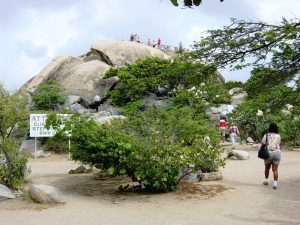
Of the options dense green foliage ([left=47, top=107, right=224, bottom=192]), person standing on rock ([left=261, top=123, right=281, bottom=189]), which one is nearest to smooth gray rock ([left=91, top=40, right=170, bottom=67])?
dense green foliage ([left=47, top=107, right=224, bottom=192])

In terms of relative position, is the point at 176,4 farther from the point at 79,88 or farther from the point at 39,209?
the point at 79,88

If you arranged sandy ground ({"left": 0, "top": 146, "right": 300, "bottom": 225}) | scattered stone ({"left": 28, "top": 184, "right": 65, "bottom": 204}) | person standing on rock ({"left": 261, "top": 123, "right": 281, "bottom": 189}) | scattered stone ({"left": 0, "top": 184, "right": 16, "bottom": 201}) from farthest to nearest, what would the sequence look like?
person standing on rock ({"left": 261, "top": 123, "right": 281, "bottom": 189}) → scattered stone ({"left": 0, "top": 184, "right": 16, "bottom": 201}) → scattered stone ({"left": 28, "top": 184, "right": 65, "bottom": 204}) → sandy ground ({"left": 0, "top": 146, "right": 300, "bottom": 225})

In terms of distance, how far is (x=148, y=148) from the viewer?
379 inches

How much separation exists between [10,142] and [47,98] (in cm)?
1623

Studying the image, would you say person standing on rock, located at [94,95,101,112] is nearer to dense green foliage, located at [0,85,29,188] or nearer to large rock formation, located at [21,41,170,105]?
large rock formation, located at [21,41,170,105]

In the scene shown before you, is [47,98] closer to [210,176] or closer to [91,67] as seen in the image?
[91,67]

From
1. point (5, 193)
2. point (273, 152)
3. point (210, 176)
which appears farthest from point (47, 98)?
point (273, 152)

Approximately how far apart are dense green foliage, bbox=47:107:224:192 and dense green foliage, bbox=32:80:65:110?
16537 millimetres

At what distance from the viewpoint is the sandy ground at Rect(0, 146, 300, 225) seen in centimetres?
753

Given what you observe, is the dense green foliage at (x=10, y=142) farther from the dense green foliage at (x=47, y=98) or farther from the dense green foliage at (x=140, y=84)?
Result: the dense green foliage at (x=47, y=98)

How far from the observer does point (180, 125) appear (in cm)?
1058

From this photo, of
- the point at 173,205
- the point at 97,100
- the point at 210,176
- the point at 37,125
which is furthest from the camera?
the point at 97,100

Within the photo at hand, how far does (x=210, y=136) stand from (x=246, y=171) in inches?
108

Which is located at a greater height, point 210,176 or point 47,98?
point 47,98
